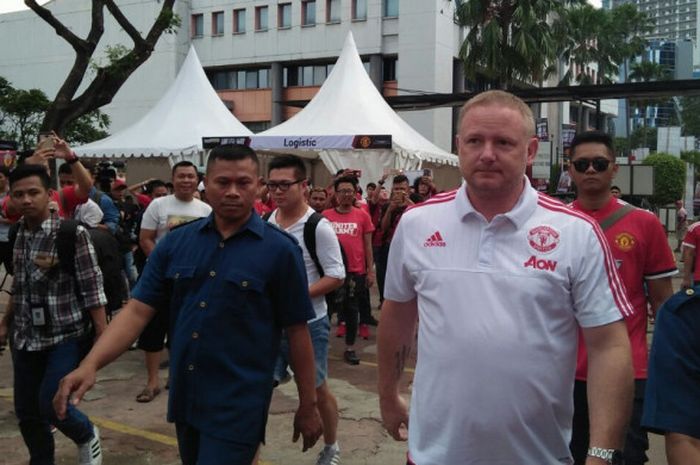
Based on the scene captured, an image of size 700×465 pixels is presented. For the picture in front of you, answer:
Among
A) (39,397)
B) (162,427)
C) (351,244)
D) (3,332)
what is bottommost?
(162,427)

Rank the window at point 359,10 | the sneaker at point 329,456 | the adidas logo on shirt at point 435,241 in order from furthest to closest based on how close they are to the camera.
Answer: the window at point 359,10 → the sneaker at point 329,456 → the adidas logo on shirt at point 435,241

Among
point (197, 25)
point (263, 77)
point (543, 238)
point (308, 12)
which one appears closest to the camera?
point (543, 238)

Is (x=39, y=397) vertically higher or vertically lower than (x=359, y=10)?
lower

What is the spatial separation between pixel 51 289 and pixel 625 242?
3.02 m

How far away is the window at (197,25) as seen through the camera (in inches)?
1954

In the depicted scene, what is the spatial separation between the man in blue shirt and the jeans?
114 centimetres

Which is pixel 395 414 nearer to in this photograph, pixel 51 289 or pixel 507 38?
pixel 51 289

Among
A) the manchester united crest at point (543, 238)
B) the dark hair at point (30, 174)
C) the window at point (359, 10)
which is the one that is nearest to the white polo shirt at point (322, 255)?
the dark hair at point (30, 174)

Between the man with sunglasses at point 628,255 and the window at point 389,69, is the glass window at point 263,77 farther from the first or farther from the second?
the man with sunglasses at point 628,255

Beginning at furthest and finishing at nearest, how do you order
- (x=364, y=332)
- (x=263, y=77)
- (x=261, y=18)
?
(x=263, y=77) < (x=261, y=18) < (x=364, y=332)

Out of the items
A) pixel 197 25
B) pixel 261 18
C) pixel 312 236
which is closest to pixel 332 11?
pixel 261 18

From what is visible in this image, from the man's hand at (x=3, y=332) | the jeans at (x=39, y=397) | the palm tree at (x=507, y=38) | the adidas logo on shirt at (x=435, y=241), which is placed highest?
the palm tree at (x=507, y=38)

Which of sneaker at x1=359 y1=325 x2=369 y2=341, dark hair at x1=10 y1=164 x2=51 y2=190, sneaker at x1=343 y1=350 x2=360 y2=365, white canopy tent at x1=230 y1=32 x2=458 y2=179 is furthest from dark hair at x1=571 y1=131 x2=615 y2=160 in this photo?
white canopy tent at x1=230 y1=32 x2=458 y2=179

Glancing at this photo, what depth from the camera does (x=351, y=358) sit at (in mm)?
7840
